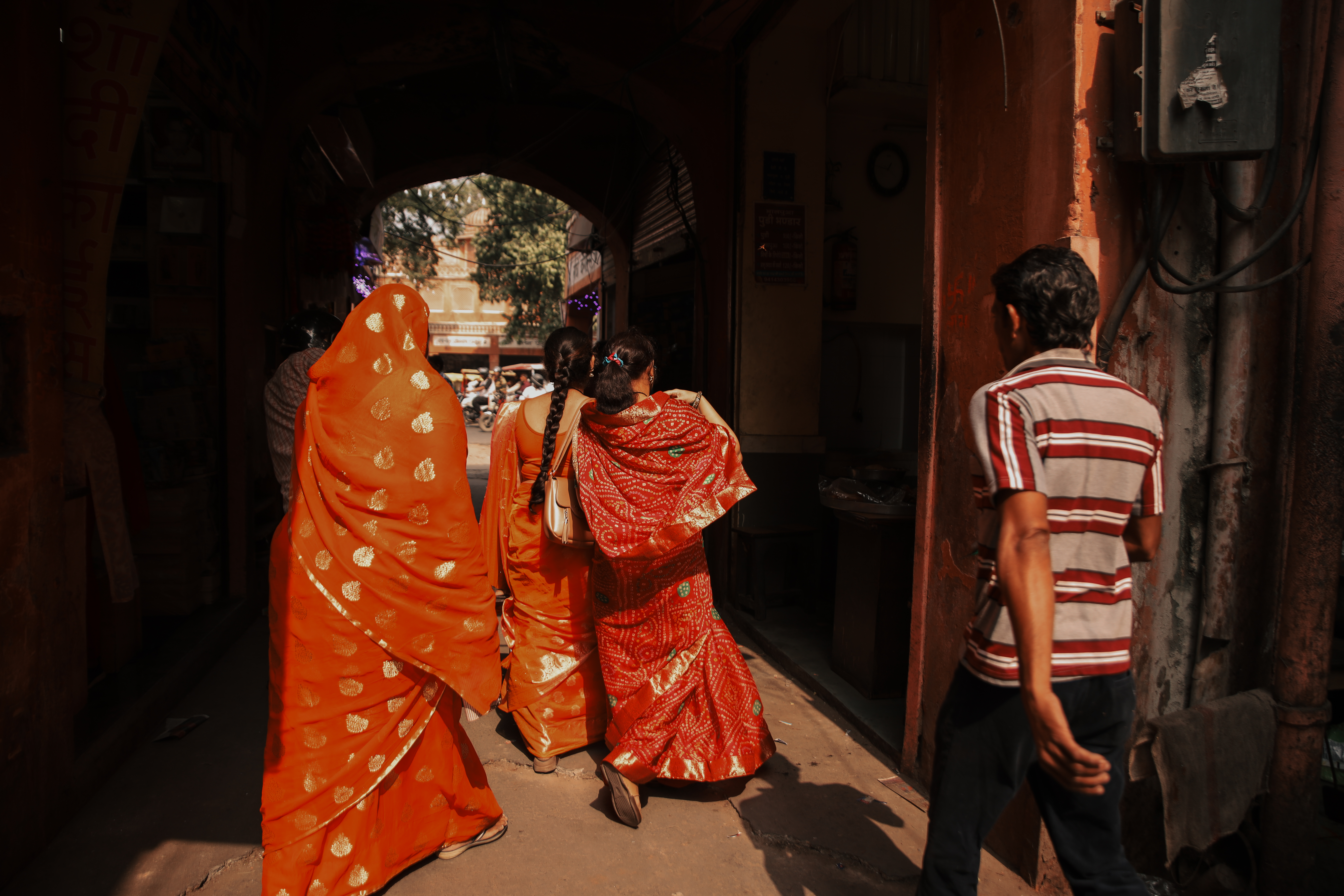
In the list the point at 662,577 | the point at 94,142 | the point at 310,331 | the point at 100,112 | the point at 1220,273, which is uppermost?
the point at 100,112

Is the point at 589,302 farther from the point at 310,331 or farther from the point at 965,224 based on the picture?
the point at 965,224

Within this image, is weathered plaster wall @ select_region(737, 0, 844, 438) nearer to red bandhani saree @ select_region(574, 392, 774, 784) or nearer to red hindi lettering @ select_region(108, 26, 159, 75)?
red bandhani saree @ select_region(574, 392, 774, 784)

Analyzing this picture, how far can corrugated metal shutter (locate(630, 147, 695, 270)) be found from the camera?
6754 millimetres

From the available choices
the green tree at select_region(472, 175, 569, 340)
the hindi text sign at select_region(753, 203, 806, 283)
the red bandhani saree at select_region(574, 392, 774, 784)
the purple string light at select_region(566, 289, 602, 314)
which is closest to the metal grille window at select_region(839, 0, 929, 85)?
the hindi text sign at select_region(753, 203, 806, 283)

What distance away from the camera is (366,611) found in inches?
88.0

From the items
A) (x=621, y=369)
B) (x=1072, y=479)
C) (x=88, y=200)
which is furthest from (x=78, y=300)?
(x=1072, y=479)

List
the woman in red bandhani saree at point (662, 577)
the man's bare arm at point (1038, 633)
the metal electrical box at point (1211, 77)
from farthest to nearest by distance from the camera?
the woman in red bandhani saree at point (662, 577) < the metal electrical box at point (1211, 77) < the man's bare arm at point (1038, 633)

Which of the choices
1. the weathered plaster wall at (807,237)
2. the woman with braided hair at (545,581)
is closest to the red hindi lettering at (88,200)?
the woman with braided hair at (545,581)

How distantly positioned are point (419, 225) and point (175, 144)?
543 inches

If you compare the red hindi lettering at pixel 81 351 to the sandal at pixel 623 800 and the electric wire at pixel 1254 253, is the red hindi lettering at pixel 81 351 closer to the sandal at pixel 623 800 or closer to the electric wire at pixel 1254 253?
the sandal at pixel 623 800

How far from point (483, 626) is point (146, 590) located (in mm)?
3144

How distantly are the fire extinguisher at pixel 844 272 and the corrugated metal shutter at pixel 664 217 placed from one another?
1162 millimetres

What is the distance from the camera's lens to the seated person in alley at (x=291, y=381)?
3.42 metres

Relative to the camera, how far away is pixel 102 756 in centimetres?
292
